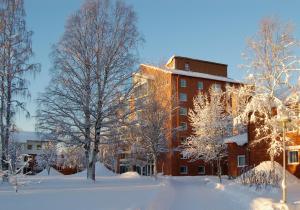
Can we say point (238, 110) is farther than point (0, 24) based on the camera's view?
Yes

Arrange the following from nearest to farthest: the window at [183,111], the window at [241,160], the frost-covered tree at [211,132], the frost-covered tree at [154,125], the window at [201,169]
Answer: the window at [241,160] → the frost-covered tree at [211,132] → the frost-covered tree at [154,125] → the window at [201,169] → the window at [183,111]

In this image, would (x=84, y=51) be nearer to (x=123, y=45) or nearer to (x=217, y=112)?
(x=123, y=45)

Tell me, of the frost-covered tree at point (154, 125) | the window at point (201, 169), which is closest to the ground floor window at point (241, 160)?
the frost-covered tree at point (154, 125)

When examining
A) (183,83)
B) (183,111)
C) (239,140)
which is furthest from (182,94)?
(239,140)

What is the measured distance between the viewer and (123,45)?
105ft

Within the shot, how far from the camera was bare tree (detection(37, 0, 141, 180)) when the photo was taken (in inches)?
1192

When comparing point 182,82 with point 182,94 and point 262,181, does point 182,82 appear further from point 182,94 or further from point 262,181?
point 262,181

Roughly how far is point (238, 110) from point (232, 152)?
10.0 m

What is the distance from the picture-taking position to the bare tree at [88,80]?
99.3 ft

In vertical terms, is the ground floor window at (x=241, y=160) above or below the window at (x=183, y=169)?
above

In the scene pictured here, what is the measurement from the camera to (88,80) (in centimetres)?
3048

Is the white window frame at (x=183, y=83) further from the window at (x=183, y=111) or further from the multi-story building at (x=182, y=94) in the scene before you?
the window at (x=183, y=111)

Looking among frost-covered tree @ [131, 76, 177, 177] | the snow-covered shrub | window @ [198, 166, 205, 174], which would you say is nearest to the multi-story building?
window @ [198, 166, 205, 174]

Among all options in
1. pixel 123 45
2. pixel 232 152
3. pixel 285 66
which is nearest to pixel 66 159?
pixel 232 152
